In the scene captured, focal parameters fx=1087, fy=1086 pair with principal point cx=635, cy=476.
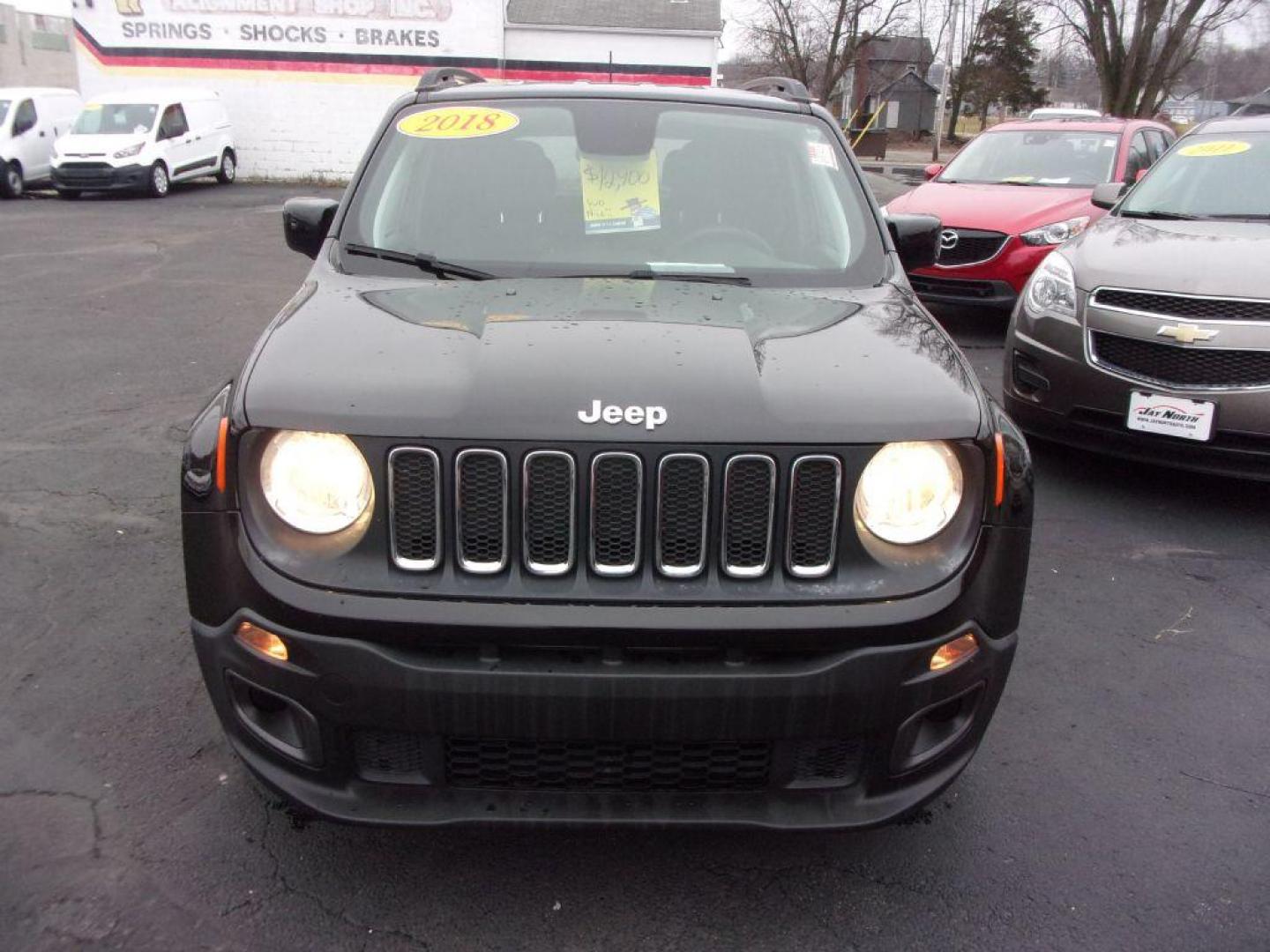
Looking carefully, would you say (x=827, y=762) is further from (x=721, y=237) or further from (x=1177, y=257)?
(x=1177, y=257)

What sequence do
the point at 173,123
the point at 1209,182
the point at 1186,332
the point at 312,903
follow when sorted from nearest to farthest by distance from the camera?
the point at 312,903, the point at 1186,332, the point at 1209,182, the point at 173,123

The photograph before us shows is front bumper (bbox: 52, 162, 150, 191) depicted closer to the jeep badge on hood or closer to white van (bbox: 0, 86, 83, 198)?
white van (bbox: 0, 86, 83, 198)

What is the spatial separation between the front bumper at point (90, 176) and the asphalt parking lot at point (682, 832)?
57.3 ft

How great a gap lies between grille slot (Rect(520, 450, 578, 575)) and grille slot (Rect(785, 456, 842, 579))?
17.5 inches

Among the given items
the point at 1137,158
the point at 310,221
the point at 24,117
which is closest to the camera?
the point at 310,221

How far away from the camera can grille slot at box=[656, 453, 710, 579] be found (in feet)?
7.10

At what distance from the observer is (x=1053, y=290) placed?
18.2 feet

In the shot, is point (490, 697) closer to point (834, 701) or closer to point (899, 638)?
point (834, 701)


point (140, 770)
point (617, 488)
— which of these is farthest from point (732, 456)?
point (140, 770)

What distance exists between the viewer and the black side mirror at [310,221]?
3719 millimetres

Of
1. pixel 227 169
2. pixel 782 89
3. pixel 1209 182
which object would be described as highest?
pixel 782 89

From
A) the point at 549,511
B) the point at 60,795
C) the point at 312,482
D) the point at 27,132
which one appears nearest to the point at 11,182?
the point at 27,132

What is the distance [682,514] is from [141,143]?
2192 centimetres

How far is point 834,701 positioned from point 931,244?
2169mm
